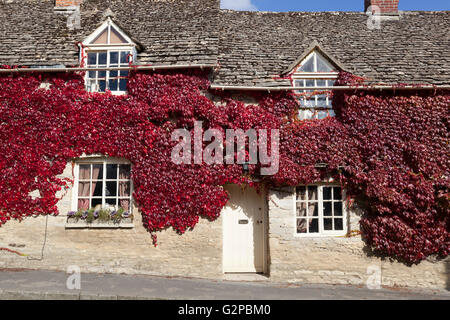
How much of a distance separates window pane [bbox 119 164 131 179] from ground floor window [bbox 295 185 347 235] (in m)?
4.81

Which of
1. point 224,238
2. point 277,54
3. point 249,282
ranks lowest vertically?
point 249,282

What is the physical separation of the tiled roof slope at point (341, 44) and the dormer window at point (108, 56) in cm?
284

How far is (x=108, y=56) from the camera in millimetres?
10289

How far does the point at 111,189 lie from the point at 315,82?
267 inches

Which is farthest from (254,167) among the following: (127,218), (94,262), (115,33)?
(115,33)

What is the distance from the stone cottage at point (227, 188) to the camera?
9125 mm

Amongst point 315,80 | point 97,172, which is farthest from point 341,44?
point 97,172

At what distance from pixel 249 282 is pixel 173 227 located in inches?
97.4

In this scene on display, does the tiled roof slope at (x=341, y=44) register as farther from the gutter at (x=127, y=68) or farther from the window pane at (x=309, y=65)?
the gutter at (x=127, y=68)

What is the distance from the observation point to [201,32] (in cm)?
1118

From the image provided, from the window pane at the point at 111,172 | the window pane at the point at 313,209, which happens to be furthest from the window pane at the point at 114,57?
the window pane at the point at 313,209

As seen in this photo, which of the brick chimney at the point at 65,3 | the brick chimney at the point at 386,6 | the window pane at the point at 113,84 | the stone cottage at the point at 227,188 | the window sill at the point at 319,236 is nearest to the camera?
the stone cottage at the point at 227,188

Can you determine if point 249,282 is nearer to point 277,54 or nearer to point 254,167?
point 254,167

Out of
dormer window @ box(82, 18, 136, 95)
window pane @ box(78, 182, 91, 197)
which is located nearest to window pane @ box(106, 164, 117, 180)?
window pane @ box(78, 182, 91, 197)
